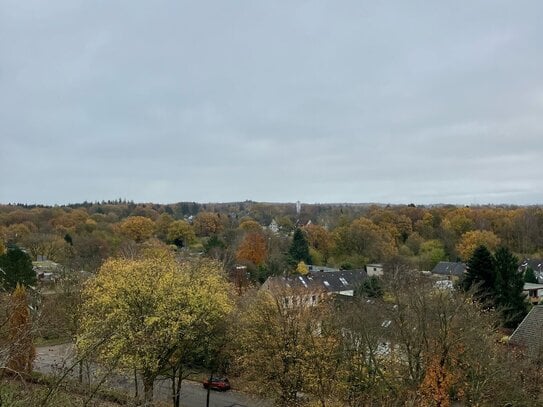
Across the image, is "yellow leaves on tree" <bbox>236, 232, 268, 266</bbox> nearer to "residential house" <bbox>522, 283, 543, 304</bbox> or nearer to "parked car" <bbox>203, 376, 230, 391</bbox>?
"residential house" <bbox>522, 283, 543, 304</bbox>

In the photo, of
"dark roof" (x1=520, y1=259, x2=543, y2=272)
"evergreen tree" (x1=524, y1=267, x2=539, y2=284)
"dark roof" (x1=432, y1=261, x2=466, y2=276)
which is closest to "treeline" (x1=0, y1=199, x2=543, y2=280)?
"dark roof" (x1=432, y1=261, x2=466, y2=276)

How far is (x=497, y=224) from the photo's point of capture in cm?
7194

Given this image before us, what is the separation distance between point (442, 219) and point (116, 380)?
68.2 m

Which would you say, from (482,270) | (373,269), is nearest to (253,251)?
(373,269)

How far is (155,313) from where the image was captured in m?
16.7

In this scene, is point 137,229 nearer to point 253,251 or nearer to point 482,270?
point 253,251

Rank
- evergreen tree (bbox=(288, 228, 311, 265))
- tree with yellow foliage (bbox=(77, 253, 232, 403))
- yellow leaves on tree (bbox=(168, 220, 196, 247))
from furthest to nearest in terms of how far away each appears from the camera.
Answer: yellow leaves on tree (bbox=(168, 220, 196, 247))
evergreen tree (bbox=(288, 228, 311, 265))
tree with yellow foliage (bbox=(77, 253, 232, 403))

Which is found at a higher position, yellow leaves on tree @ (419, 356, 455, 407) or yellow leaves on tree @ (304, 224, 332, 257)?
yellow leaves on tree @ (304, 224, 332, 257)

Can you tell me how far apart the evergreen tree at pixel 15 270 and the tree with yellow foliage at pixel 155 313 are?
20.4 meters

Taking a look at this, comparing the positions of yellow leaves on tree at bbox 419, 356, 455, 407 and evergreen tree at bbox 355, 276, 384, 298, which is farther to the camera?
evergreen tree at bbox 355, 276, 384, 298

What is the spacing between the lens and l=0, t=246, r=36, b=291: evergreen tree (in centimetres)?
3547

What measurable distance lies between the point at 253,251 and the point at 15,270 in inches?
1053

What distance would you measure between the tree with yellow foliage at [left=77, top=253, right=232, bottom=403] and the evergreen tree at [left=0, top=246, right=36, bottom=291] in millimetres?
20394

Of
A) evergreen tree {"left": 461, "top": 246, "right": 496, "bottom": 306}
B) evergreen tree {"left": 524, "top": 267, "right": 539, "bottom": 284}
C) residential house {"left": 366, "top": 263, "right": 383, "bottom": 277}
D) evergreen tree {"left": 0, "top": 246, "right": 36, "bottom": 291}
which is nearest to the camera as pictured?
evergreen tree {"left": 461, "top": 246, "right": 496, "bottom": 306}
